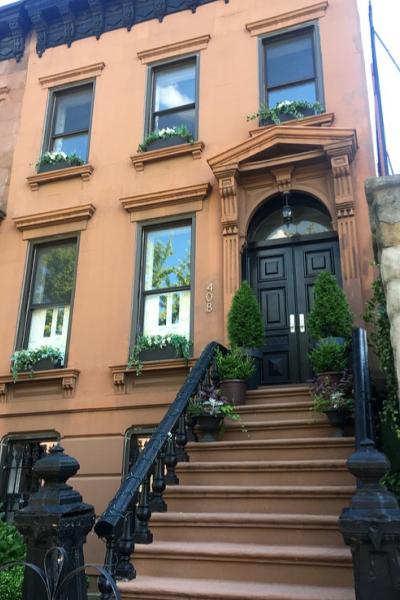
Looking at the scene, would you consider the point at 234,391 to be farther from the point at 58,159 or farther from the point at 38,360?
the point at 58,159

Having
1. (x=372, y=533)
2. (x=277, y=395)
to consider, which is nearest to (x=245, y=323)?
(x=277, y=395)

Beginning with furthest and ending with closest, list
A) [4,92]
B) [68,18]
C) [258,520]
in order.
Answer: [4,92], [68,18], [258,520]

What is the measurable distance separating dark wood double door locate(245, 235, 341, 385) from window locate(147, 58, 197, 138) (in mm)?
2860

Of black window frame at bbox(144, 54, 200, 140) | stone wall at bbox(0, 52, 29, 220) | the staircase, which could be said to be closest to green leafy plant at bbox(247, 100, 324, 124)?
black window frame at bbox(144, 54, 200, 140)

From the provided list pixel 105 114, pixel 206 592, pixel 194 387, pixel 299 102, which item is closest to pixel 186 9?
pixel 105 114

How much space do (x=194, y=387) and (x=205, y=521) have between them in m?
1.72

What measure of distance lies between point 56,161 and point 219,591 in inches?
312

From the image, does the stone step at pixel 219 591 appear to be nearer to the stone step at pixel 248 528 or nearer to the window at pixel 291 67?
the stone step at pixel 248 528

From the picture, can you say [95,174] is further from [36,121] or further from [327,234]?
[327,234]

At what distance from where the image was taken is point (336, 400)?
5.43 meters

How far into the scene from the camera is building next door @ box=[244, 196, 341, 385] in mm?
7336

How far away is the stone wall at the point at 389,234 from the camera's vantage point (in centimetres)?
302

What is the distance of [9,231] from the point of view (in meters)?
9.31

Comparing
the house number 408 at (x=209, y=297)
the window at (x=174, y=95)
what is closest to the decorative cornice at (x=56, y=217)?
the window at (x=174, y=95)
